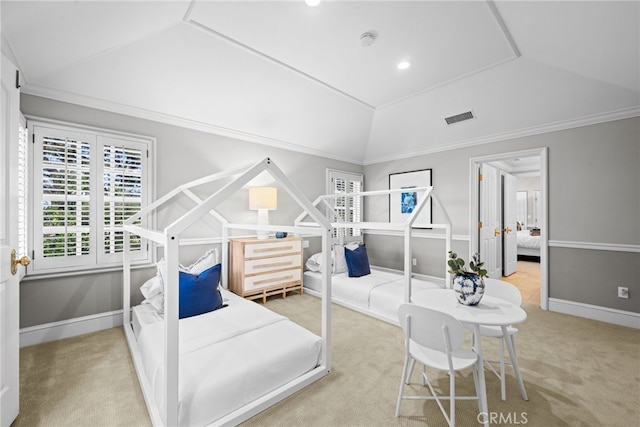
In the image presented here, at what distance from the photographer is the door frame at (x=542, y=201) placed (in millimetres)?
3523

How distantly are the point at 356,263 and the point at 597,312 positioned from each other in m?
2.77

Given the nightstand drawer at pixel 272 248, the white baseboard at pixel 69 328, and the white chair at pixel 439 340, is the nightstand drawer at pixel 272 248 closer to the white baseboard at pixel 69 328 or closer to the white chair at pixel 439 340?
the white baseboard at pixel 69 328

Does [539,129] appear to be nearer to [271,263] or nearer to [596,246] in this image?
[596,246]

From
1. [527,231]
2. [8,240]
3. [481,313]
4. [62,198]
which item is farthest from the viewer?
[527,231]

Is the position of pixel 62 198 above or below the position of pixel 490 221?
above

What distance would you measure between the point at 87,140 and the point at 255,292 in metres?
2.41

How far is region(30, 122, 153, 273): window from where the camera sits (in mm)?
2547

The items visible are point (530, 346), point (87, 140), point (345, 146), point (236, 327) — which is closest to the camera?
point (236, 327)

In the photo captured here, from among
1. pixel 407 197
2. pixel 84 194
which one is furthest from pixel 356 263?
pixel 84 194

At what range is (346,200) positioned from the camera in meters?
5.16

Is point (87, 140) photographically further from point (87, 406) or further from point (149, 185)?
point (87, 406)

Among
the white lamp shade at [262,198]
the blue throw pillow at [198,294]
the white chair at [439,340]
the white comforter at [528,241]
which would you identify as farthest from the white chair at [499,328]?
the white comforter at [528,241]

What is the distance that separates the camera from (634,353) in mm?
2434

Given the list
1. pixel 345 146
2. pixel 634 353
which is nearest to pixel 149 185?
pixel 345 146
